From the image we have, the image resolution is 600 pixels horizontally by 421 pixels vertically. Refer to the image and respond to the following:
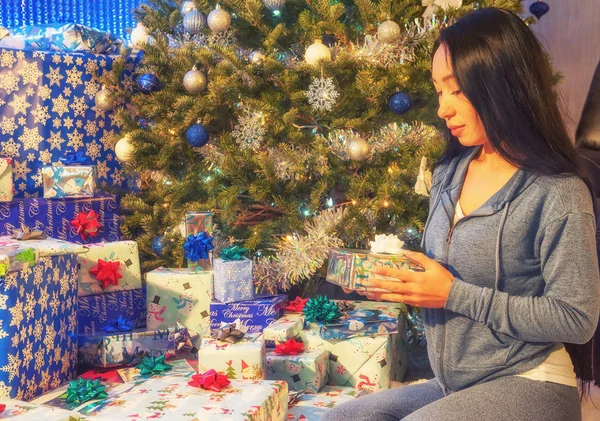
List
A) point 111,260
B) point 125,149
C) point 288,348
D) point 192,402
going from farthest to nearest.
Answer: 1. point 125,149
2. point 111,260
3. point 288,348
4. point 192,402

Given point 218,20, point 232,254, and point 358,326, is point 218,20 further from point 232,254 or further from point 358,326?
point 358,326

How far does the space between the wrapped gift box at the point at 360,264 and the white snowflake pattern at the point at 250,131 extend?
1109mm

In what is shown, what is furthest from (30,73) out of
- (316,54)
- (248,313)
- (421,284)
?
(421,284)

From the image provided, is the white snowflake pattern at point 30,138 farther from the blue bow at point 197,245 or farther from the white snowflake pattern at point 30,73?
the blue bow at point 197,245

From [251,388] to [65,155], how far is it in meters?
1.33

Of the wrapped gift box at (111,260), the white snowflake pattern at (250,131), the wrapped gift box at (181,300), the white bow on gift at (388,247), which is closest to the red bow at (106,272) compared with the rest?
the wrapped gift box at (111,260)

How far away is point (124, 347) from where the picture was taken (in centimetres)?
209

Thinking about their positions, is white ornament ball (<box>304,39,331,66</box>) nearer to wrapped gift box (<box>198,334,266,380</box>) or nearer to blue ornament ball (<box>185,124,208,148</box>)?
blue ornament ball (<box>185,124,208,148</box>)

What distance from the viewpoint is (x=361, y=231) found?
233 cm

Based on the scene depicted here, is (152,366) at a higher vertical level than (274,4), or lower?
lower

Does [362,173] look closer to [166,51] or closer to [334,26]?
[334,26]

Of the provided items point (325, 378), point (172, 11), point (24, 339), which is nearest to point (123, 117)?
Result: point (172, 11)

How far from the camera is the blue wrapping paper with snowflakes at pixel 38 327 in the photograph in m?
1.70

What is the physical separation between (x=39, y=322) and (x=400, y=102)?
4.47 feet
